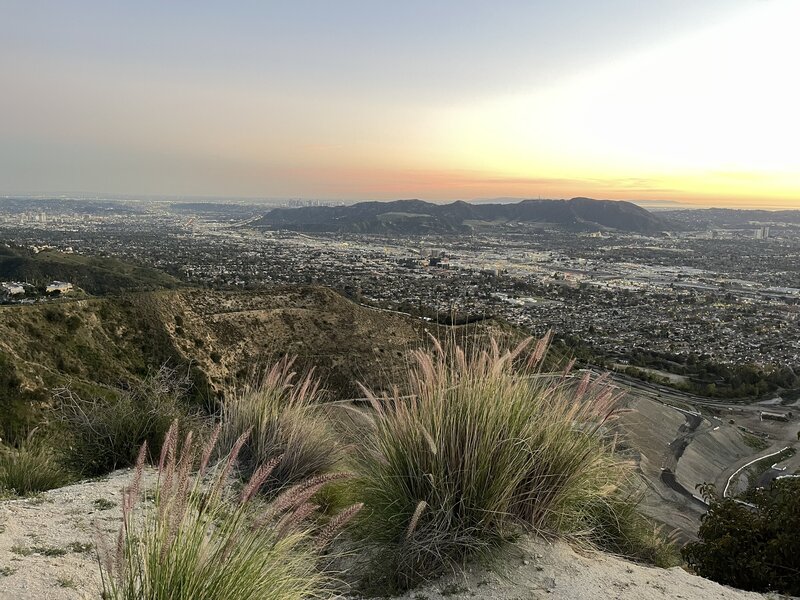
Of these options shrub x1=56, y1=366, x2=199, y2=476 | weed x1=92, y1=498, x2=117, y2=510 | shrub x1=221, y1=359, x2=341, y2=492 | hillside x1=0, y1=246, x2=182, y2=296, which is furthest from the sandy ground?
hillside x1=0, y1=246, x2=182, y2=296

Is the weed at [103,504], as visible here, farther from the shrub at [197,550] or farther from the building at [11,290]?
the building at [11,290]

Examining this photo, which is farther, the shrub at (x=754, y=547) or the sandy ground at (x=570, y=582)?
the shrub at (x=754, y=547)

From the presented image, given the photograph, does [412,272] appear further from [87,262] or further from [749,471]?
[749,471]

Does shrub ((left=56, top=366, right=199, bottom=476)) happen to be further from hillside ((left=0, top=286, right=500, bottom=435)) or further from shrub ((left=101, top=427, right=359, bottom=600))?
hillside ((left=0, top=286, right=500, bottom=435))

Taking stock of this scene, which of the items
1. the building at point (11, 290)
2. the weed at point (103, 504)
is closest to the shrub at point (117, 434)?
the weed at point (103, 504)

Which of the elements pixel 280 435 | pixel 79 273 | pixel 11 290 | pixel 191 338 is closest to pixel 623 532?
pixel 280 435

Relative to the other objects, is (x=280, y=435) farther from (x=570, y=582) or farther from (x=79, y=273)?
(x=79, y=273)
